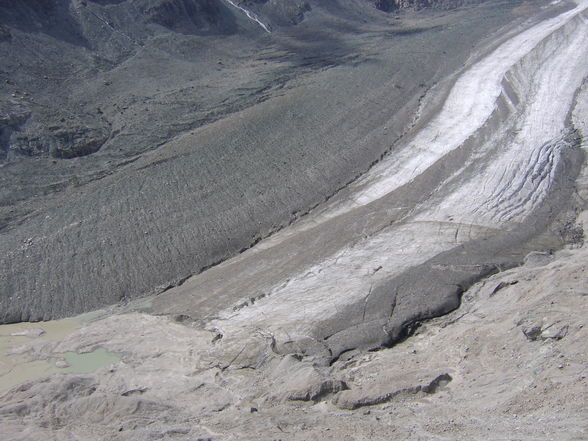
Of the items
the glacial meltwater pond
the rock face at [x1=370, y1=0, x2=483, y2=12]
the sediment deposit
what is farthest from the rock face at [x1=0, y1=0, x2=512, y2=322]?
the rock face at [x1=370, y1=0, x2=483, y2=12]

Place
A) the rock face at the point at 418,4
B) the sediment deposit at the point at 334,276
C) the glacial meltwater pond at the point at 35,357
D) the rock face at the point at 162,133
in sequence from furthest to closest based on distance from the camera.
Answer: the rock face at the point at 418,4
the rock face at the point at 162,133
the glacial meltwater pond at the point at 35,357
the sediment deposit at the point at 334,276

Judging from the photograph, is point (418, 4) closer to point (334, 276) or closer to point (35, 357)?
point (334, 276)

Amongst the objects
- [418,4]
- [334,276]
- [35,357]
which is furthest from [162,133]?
[418,4]

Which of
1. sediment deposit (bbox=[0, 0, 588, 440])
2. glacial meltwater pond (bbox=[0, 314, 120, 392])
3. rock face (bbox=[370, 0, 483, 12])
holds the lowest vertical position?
glacial meltwater pond (bbox=[0, 314, 120, 392])

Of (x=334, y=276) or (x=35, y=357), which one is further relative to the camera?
(x=334, y=276)

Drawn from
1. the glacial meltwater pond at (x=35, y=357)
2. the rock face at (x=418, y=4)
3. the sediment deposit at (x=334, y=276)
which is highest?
the rock face at (x=418, y=4)

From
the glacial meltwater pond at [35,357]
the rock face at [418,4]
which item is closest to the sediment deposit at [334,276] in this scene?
the glacial meltwater pond at [35,357]

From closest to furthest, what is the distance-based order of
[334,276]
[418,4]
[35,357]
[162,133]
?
1. [35,357]
2. [334,276]
3. [162,133]
4. [418,4]

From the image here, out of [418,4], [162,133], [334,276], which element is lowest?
[334,276]

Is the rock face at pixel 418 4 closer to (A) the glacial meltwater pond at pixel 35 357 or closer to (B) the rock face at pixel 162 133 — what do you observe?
(B) the rock face at pixel 162 133

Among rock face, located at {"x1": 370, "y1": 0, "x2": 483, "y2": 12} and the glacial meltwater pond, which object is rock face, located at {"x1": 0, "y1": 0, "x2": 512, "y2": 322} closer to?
the glacial meltwater pond

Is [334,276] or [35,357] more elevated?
[334,276]
